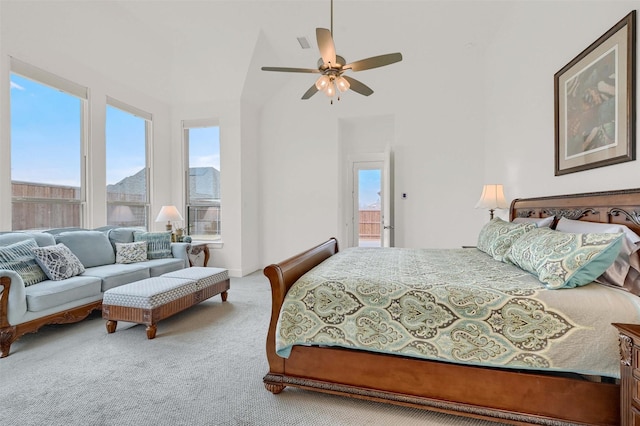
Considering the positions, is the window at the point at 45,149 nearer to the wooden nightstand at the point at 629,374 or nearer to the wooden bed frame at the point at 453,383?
the wooden bed frame at the point at 453,383

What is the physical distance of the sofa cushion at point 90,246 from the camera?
3.52 m

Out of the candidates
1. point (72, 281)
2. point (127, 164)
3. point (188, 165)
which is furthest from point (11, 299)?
point (188, 165)

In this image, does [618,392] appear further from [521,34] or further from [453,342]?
[521,34]

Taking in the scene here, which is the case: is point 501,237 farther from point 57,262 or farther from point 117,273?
point 57,262

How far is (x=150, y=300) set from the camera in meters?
2.73

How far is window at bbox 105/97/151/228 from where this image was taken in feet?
15.3

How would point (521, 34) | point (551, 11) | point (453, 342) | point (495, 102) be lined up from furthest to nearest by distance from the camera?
1. point (495, 102)
2. point (521, 34)
3. point (551, 11)
4. point (453, 342)

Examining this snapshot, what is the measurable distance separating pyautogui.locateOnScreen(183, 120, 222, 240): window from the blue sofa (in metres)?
1.20

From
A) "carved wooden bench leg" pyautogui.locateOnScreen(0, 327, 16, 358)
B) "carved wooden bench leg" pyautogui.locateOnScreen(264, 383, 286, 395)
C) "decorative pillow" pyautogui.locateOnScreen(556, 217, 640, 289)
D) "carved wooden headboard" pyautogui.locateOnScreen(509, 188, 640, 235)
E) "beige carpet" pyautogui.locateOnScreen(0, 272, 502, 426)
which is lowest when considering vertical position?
"beige carpet" pyautogui.locateOnScreen(0, 272, 502, 426)

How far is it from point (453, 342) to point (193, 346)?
6.75 ft

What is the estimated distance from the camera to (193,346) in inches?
103

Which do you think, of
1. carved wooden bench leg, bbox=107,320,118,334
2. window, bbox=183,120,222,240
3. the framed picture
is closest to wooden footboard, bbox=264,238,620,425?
the framed picture

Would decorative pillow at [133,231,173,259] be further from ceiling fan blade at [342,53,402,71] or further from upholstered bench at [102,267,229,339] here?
ceiling fan blade at [342,53,402,71]

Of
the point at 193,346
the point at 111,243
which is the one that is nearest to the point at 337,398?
the point at 193,346
